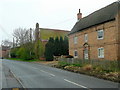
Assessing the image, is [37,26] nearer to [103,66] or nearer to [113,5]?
[113,5]

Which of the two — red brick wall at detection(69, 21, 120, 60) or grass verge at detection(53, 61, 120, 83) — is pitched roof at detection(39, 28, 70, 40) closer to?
red brick wall at detection(69, 21, 120, 60)

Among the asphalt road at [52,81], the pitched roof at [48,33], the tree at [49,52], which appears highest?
the pitched roof at [48,33]

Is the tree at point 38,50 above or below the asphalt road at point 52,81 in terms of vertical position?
above

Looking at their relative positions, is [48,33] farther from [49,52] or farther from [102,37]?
[102,37]

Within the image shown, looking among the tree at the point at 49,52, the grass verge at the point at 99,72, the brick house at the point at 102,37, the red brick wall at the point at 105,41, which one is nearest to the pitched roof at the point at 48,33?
the tree at the point at 49,52

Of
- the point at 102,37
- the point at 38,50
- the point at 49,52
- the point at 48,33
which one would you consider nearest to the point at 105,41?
the point at 102,37

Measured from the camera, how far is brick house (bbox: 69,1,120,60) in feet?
88.7

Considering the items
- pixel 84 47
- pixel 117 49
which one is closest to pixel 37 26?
pixel 84 47

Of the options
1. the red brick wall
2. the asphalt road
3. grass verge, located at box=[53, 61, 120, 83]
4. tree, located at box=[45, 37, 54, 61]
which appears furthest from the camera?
tree, located at box=[45, 37, 54, 61]

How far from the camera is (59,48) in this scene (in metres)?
50.5

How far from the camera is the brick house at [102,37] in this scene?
88.7 ft

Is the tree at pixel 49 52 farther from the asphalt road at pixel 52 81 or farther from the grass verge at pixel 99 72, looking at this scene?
the asphalt road at pixel 52 81

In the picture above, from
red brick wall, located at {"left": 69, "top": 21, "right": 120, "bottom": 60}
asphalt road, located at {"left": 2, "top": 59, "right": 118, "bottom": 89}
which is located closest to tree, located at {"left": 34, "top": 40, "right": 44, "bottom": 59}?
red brick wall, located at {"left": 69, "top": 21, "right": 120, "bottom": 60}

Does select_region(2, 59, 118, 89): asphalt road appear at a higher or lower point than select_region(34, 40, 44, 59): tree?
lower
